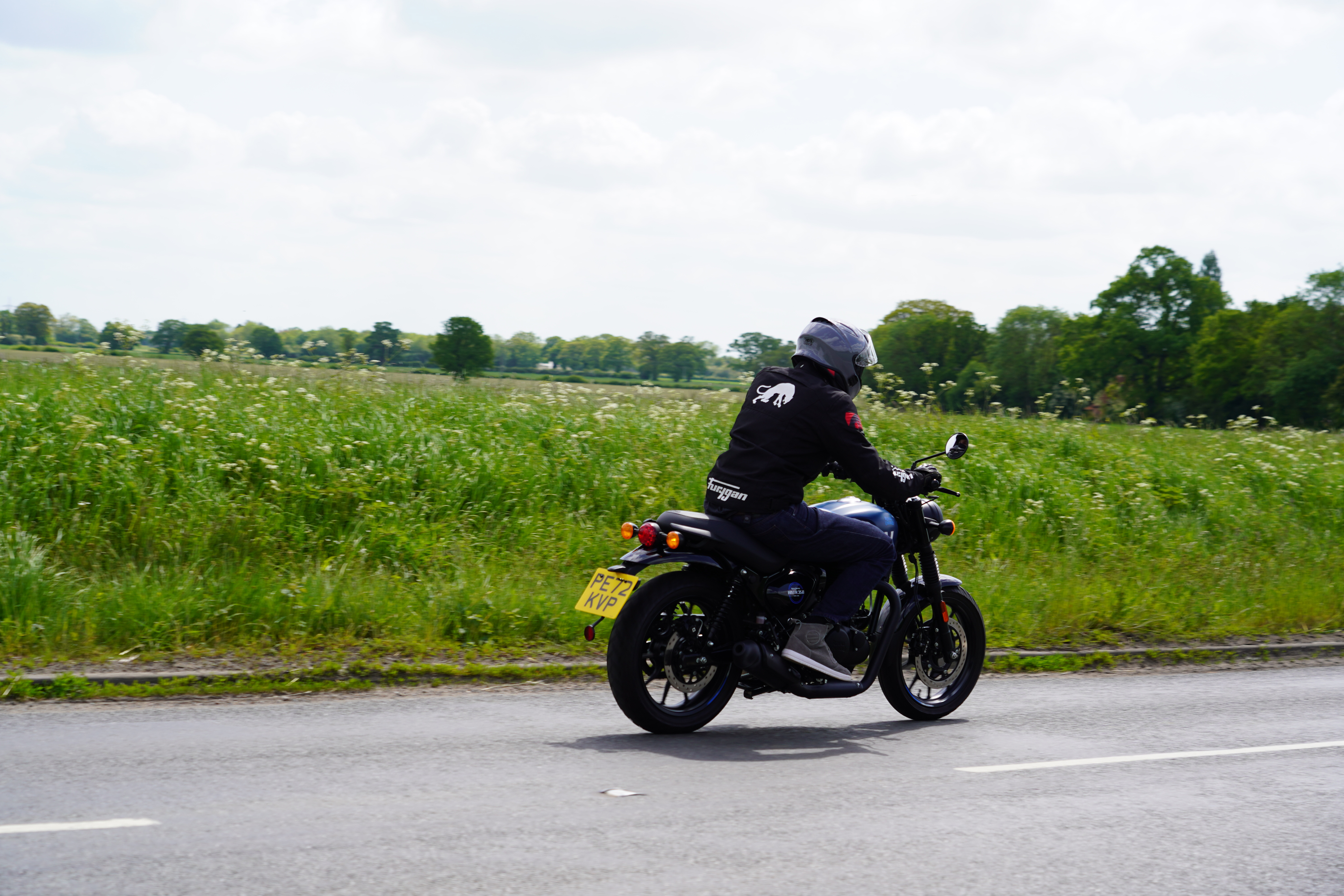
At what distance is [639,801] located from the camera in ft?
16.2

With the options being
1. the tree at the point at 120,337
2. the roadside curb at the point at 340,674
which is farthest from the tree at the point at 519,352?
the roadside curb at the point at 340,674

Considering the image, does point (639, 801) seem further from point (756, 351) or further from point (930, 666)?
point (756, 351)

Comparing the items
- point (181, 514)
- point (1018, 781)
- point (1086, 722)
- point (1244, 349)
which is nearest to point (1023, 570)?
point (1086, 722)

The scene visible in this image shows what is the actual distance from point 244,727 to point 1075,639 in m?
6.89

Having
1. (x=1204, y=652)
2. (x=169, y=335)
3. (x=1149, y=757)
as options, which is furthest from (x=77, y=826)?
(x=169, y=335)

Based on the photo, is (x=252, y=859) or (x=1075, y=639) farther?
(x=1075, y=639)

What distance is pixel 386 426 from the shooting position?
12055 millimetres

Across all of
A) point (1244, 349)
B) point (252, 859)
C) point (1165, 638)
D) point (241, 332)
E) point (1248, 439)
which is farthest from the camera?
point (1244, 349)

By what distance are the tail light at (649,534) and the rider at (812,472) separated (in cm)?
38

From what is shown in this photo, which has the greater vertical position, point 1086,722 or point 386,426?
point 386,426

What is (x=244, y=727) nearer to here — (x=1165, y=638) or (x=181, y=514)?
(x=181, y=514)

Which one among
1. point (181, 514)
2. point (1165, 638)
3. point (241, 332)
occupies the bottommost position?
point (1165, 638)

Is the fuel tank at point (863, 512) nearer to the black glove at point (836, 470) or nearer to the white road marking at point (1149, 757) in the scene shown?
the black glove at point (836, 470)

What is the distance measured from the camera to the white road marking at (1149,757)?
5.81 m
